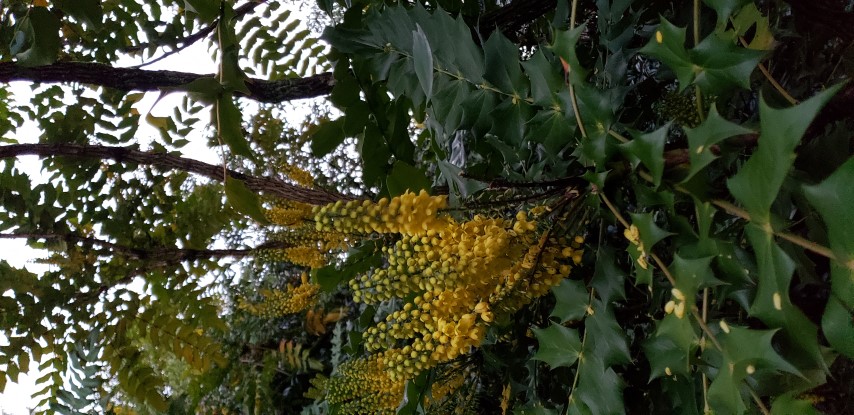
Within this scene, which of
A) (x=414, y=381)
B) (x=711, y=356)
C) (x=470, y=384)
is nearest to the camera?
(x=711, y=356)

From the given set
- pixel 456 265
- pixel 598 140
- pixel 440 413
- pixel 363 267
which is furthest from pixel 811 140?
pixel 440 413

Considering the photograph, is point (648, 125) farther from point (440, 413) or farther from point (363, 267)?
point (440, 413)

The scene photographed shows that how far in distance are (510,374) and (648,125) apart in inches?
19.8

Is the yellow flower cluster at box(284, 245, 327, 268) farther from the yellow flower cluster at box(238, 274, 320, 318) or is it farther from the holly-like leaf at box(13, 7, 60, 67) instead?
the holly-like leaf at box(13, 7, 60, 67)

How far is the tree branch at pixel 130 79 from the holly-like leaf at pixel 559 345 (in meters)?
0.63

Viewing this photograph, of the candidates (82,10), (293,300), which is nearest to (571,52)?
(82,10)

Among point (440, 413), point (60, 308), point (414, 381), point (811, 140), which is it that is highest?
point (60, 308)

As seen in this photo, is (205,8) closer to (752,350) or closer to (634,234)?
(634,234)

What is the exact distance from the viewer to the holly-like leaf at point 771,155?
1.25ft

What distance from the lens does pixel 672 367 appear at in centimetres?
60

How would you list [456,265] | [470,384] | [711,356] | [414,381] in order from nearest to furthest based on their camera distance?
[711,356], [456,265], [414,381], [470,384]

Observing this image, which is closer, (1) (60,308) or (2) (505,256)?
(2) (505,256)

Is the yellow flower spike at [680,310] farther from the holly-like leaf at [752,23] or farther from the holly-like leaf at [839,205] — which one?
the holly-like leaf at [752,23]

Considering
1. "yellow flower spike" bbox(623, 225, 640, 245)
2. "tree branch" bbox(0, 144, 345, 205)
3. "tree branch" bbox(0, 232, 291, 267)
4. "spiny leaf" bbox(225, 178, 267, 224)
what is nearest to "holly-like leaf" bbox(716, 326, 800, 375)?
"yellow flower spike" bbox(623, 225, 640, 245)
